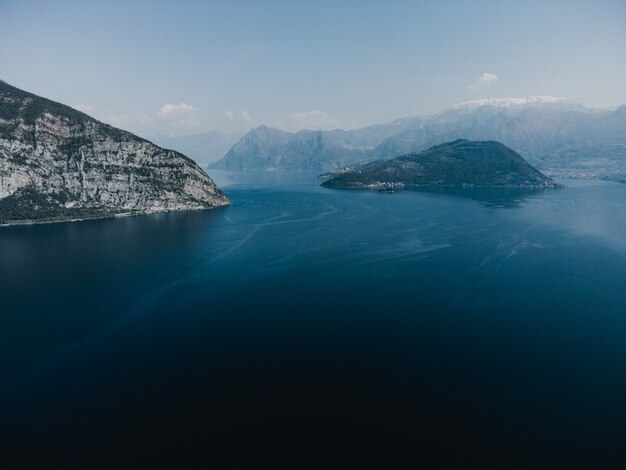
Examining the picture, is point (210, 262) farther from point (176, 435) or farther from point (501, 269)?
point (501, 269)

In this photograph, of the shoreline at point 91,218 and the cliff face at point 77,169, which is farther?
the cliff face at point 77,169

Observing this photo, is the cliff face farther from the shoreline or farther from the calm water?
the calm water

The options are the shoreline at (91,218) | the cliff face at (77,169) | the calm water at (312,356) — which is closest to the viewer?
the calm water at (312,356)

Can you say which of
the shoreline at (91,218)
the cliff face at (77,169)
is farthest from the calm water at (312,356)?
the cliff face at (77,169)

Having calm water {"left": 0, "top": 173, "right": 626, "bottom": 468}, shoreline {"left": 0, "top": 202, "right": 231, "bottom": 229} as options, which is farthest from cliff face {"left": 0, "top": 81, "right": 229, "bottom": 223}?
calm water {"left": 0, "top": 173, "right": 626, "bottom": 468}

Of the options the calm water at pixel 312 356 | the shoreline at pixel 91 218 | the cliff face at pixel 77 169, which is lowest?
the calm water at pixel 312 356

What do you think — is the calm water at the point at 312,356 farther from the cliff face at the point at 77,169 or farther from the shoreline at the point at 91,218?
the cliff face at the point at 77,169

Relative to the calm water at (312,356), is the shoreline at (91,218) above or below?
above

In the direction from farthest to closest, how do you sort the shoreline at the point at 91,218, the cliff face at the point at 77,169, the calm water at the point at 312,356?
1. the cliff face at the point at 77,169
2. the shoreline at the point at 91,218
3. the calm water at the point at 312,356
